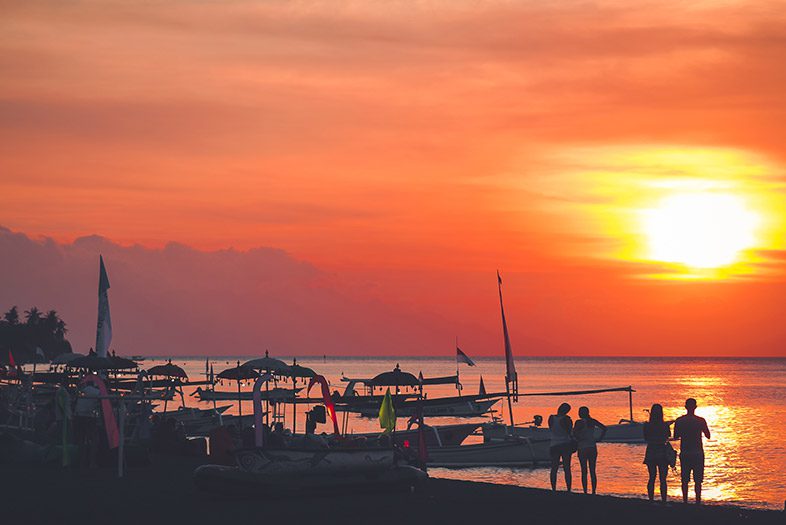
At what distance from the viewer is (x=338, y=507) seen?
77.4 feet

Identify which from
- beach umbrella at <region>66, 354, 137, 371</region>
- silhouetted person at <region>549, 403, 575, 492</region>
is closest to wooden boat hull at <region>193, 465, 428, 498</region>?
silhouetted person at <region>549, 403, 575, 492</region>

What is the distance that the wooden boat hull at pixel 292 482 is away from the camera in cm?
2456

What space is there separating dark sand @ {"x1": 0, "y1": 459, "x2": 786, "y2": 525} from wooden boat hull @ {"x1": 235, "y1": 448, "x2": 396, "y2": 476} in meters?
0.69

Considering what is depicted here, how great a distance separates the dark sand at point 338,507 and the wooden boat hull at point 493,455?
76.1ft

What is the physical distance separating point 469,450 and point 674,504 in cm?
2754

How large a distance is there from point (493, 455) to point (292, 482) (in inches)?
1093

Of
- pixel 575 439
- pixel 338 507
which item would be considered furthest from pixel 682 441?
pixel 338 507

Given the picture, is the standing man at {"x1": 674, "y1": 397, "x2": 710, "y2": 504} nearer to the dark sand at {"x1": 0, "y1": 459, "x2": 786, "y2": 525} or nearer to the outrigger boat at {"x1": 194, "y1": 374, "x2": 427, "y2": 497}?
the dark sand at {"x1": 0, "y1": 459, "x2": 786, "y2": 525}

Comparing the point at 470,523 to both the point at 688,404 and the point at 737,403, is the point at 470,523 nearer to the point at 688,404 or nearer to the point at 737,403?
the point at 688,404

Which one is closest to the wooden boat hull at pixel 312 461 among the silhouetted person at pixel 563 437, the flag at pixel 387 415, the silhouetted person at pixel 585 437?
the silhouetted person at pixel 563 437

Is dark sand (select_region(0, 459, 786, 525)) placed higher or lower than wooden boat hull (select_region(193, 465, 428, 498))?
lower

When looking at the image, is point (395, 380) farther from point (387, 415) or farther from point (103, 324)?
point (387, 415)

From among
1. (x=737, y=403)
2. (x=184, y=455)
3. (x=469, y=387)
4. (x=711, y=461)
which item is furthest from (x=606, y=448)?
(x=469, y=387)

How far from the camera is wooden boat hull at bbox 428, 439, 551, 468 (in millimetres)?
51438
